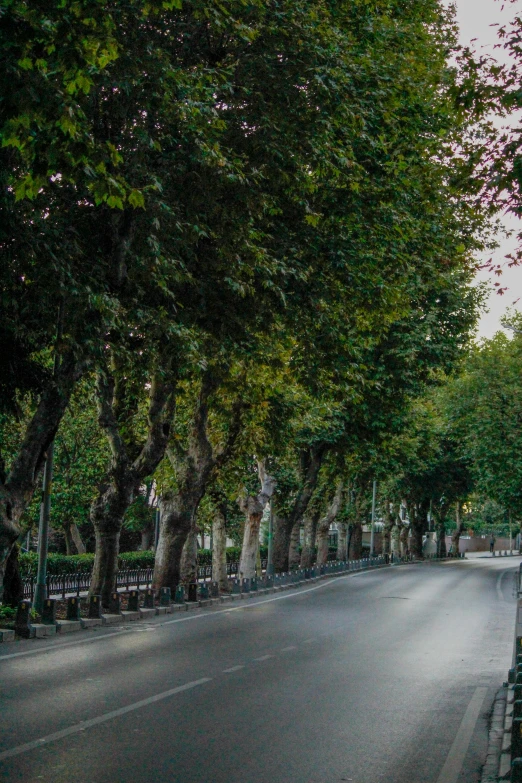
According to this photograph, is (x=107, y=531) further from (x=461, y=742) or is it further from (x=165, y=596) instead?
(x=461, y=742)

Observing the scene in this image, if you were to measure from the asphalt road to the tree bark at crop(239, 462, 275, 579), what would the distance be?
13.8m

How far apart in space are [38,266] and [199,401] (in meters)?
12.2

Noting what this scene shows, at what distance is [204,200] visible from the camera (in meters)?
16.2

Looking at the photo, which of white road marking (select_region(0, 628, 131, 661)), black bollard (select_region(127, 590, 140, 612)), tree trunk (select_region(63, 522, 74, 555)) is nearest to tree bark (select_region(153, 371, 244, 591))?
black bollard (select_region(127, 590, 140, 612))

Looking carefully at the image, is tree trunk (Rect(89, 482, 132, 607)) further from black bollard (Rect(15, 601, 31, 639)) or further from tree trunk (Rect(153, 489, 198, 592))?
black bollard (Rect(15, 601, 31, 639))

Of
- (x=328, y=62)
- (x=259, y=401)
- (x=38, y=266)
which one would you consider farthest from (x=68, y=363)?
(x=259, y=401)

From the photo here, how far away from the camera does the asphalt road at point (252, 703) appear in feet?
25.6

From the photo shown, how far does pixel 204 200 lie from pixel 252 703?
8450 mm

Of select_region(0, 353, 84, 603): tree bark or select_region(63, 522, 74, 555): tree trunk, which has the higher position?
select_region(0, 353, 84, 603): tree bark

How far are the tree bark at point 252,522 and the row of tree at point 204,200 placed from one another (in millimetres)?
11483

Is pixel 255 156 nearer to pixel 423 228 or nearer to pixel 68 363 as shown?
pixel 68 363

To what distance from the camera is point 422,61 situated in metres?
20.9

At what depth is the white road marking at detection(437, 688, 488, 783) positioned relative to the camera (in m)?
7.84

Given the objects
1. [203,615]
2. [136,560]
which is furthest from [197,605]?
[136,560]
